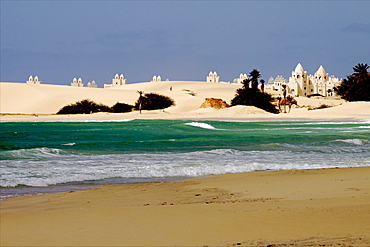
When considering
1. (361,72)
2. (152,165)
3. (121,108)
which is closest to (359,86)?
(361,72)

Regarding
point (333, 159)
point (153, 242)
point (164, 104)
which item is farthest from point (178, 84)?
point (153, 242)

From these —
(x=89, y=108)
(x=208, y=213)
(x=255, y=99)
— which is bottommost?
(x=208, y=213)

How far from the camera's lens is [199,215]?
624 cm

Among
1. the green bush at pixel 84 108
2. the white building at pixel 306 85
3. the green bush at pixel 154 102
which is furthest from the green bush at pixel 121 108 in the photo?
the white building at pixel 306 85

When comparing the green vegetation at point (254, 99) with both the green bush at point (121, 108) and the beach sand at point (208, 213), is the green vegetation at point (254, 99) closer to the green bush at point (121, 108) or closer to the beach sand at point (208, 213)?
the green bush at point (121, 108)

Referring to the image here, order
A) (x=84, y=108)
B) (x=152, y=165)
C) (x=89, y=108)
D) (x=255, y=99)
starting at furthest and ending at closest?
1. (x=84, y=108)
2. (x=89, y=108)
3. (x=255, y=99)
4. (x=152, y=165)

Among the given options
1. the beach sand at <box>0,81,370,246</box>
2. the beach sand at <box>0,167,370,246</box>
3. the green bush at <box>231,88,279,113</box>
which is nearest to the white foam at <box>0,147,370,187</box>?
the beach sand at <box>0,81,370,246</box>

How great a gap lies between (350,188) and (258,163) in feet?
19.4

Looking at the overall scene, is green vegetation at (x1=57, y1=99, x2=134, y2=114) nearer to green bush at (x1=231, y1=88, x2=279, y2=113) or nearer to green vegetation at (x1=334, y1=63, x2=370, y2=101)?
green bush at (x1=231, y1=88, x2=279, y2=113)

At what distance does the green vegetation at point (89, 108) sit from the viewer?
308ft

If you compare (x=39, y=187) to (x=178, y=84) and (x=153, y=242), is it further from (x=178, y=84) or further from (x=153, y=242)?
(x=178, y=84)

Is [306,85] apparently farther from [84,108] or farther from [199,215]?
[199,215]

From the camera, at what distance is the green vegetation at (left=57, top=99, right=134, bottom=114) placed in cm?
9400

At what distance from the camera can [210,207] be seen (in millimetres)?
6922
